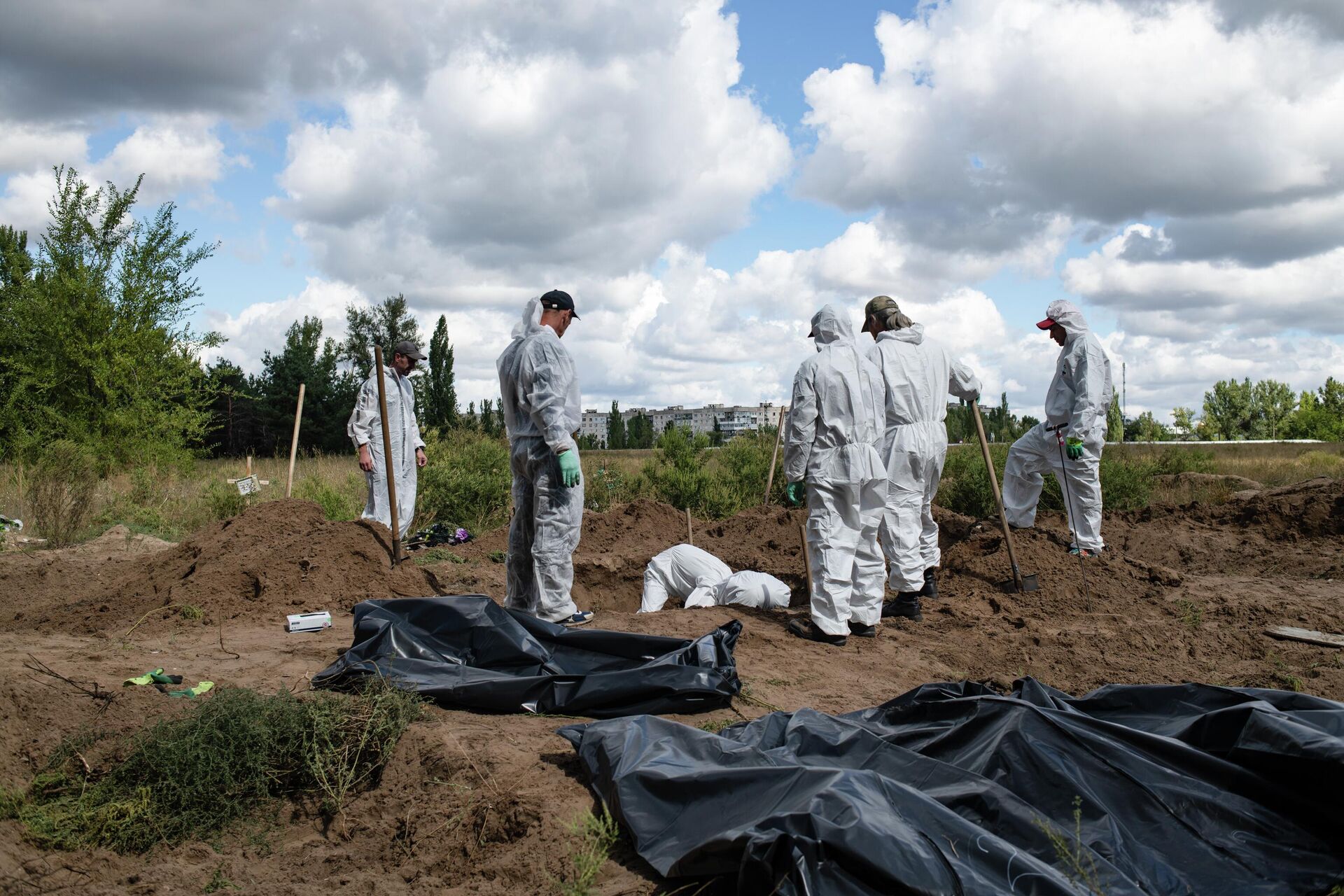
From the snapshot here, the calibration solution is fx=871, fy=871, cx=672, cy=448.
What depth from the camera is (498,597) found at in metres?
6.76

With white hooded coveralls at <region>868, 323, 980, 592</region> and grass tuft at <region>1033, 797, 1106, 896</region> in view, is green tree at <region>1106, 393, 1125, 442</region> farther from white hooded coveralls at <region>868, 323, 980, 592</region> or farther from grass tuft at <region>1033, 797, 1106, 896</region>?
grass tuft at <region>1033, 797, 1106, 896</region>

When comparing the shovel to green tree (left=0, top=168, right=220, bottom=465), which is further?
green tree (left=0, top=168, right=220, bottom=465)

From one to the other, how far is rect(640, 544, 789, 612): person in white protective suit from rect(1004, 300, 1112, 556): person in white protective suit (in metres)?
2.86

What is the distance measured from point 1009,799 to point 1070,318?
6.15m

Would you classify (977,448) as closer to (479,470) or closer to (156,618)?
(479,470)

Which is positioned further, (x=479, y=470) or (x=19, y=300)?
(x=19, y=300)

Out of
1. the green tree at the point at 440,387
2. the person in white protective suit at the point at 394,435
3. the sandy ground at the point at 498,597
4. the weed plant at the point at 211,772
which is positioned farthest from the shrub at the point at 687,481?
the green tree at the point at 440,387

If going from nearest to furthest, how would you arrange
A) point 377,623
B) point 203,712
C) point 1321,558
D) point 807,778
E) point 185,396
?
1. point 807,778
2. point 203,712
3. point 377,623
4. point 1321,558
5. point 185,396

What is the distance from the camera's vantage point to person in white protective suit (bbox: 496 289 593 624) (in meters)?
5.25

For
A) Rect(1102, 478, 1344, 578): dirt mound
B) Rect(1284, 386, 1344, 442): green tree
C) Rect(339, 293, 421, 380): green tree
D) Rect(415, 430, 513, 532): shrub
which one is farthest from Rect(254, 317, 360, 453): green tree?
Rect(1284, 386, 1344, 442): green tree

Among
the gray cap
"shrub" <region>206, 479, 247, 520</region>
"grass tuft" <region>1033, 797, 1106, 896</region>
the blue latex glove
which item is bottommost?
"grass tuft" <region>1033, 797, 1106, 896</region>

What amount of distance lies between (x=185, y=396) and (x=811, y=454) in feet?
43.0

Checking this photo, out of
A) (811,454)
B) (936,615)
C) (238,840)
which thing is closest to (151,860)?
(238,840)

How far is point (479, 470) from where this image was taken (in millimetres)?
10758
